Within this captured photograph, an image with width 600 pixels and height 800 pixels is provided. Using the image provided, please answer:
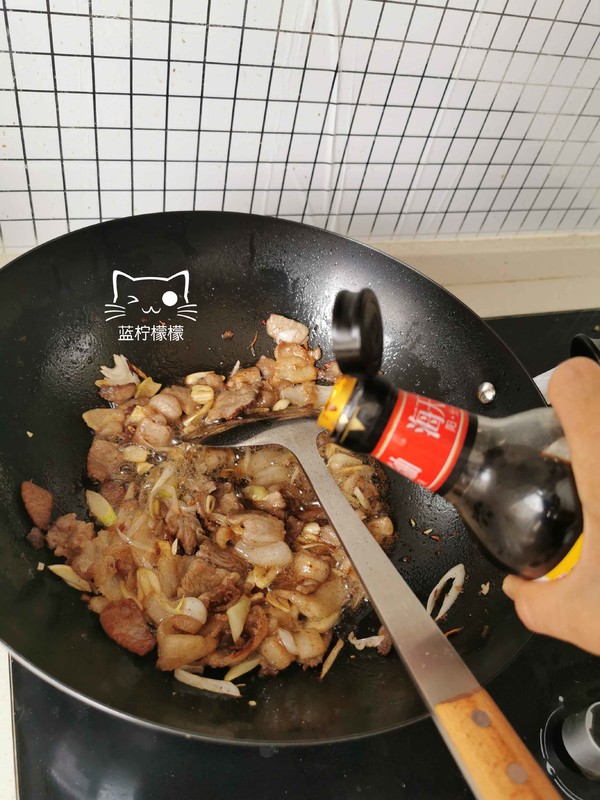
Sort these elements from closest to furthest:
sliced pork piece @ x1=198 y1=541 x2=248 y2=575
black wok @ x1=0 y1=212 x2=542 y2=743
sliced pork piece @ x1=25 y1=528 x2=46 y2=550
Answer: black wok @ x1=0 y1=212 x2=542 y2=743, sliced pork piece @ x1=25 y1=528 x2=46 y2=550, sliced pork piece @ x1=198 y1=541 x2=248 y2=575

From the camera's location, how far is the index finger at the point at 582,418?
0.62 metres

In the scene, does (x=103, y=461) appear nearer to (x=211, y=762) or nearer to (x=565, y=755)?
(x=211, y=762)

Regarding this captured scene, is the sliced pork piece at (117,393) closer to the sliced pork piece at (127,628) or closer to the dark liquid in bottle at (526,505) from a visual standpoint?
the sliced pork piece at (127,628)

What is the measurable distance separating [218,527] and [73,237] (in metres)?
0.56

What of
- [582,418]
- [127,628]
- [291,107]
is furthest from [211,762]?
[291,107]

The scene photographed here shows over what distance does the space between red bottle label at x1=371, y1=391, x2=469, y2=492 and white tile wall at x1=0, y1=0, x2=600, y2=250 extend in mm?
785

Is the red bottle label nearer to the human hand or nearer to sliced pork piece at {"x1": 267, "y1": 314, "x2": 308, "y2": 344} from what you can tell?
the human hand

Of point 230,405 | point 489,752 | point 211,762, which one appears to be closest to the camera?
point 489,752

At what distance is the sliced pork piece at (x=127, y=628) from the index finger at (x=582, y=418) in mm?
620

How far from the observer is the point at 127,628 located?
2.99 feet

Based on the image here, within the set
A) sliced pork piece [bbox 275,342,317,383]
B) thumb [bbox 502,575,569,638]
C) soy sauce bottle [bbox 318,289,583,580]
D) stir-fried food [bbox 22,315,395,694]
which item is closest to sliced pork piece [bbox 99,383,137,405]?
stir-fried food [bbox 22,315,395,694]

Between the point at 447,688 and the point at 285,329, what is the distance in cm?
79

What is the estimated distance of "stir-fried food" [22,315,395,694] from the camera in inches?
37.8

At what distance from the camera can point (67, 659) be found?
0.81 m
